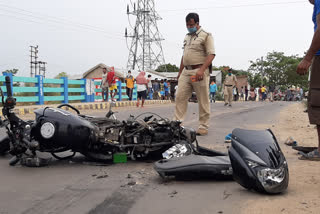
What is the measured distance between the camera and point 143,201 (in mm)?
Result: 2721

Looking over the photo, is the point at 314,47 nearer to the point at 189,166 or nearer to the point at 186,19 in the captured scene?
the point at 189,166

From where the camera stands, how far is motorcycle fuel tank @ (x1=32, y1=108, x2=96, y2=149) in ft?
12.2

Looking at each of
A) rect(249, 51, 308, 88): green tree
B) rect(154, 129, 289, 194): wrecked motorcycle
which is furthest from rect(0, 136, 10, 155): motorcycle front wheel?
rect(249, 51, 308, 88): green tree

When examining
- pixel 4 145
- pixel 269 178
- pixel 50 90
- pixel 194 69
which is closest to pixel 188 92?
pixel 194 69

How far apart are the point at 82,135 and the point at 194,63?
2.97 meters

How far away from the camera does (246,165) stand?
108 inches

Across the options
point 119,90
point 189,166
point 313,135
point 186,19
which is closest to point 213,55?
point 186,19

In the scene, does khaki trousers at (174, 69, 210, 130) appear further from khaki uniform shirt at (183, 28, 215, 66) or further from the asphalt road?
the asphalt road

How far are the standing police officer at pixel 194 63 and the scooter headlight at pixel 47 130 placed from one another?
110 inches

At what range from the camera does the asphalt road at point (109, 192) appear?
256 cm

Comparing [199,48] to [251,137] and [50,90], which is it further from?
[50,90]

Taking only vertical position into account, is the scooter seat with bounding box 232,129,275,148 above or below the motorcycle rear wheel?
above

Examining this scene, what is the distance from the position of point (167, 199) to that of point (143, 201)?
19 cm

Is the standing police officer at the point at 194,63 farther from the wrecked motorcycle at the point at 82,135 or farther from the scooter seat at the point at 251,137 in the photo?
the scooter seat at the point at 251,137
